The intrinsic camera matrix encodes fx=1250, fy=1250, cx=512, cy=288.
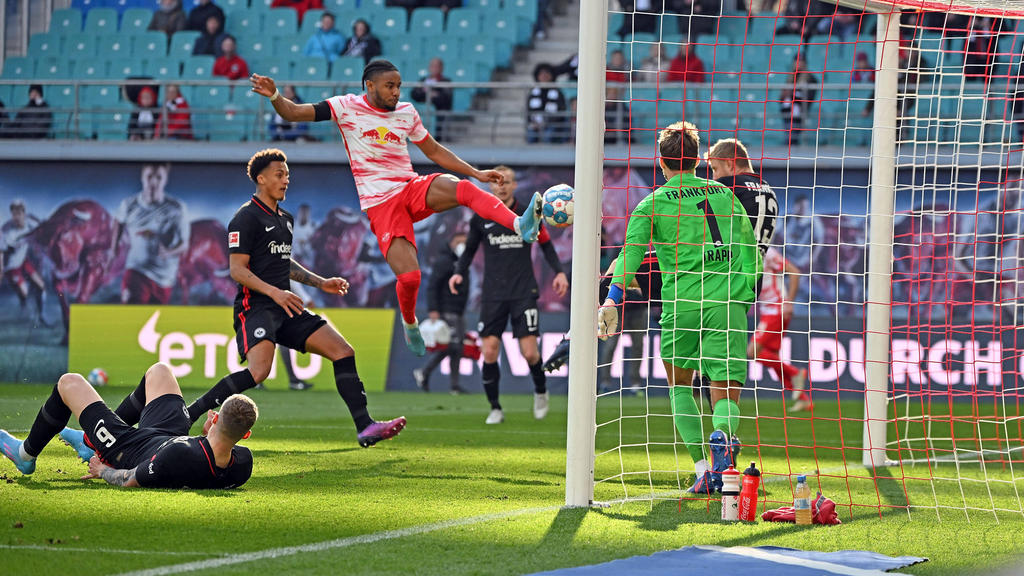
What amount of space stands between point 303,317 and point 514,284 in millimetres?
3804

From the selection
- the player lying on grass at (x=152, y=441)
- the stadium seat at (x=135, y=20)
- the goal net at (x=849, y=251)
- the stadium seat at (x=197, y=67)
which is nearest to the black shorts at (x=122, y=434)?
the player lying on grass at (x=152, y=441)

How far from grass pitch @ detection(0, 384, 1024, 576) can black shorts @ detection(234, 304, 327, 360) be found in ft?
2.40

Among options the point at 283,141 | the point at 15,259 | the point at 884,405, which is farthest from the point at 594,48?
the point at 15,259

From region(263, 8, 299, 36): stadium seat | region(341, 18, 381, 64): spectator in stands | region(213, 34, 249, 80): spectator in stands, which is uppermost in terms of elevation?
A: region(263, 8, 299, 36): stadium seat

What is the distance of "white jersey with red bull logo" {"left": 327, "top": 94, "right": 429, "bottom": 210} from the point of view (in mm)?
8188

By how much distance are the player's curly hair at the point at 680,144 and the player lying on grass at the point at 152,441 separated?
8.23 feet

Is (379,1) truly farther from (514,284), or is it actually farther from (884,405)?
(884,405)

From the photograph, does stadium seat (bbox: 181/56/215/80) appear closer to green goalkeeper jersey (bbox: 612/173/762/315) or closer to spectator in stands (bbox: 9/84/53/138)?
spectator in stands (bbox: 9/84/53/138)

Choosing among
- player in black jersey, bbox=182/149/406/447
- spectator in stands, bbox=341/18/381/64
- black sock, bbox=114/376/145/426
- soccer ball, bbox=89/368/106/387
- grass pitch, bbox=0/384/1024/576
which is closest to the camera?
grass pitch, bbox=0/384/1024/576

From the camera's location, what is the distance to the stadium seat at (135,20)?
69.5 feet

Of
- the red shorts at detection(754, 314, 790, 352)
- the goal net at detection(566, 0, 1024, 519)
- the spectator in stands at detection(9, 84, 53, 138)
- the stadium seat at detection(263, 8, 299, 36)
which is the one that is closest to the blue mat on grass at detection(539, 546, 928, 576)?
the goal net at detection(566, 0, 1024, 519)

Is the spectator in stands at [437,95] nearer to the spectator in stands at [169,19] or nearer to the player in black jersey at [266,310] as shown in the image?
the spectator in stands at [169,19]

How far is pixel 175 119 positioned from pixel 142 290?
272 centimetres

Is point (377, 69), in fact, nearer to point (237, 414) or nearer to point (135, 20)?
point (237, 414)
